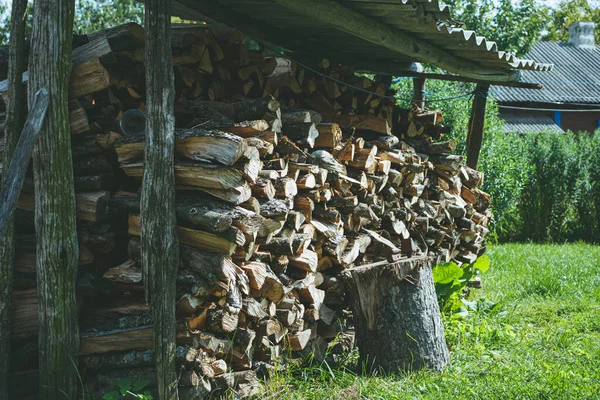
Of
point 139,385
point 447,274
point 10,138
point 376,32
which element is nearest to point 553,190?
point 447,274

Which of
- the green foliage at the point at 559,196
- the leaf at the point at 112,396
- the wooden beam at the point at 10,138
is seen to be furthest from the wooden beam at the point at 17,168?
the green foliage at the point at 559,196

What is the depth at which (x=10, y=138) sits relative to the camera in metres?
3.60

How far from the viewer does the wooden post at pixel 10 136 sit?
353 cm

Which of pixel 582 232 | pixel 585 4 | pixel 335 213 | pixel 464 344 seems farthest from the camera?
pixel 585 4

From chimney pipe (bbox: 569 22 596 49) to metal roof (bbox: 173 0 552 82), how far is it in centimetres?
2531

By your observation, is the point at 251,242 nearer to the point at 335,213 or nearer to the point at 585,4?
the point at 335,213

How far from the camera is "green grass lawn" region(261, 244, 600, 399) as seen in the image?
416 cm

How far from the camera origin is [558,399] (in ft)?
13.1

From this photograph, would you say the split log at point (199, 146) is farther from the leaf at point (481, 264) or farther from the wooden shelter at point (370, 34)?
the leaf at point (481, 264)

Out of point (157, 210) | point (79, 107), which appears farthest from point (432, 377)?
point (79, 107)

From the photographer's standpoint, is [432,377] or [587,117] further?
[587,117]

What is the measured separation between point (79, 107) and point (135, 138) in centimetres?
37

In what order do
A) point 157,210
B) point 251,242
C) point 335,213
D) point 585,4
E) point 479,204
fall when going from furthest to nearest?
point 585,4 < point 479,204 < point 335,213 < point 251,242 < point 157,210

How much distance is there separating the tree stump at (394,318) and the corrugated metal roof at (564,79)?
1812cm
